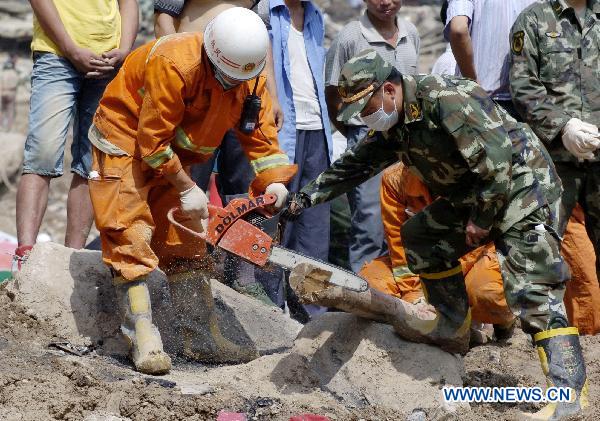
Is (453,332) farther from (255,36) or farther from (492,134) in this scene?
(255,36)

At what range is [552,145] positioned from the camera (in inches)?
269

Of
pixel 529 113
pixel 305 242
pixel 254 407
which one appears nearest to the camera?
pixel 254 407

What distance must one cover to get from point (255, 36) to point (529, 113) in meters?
2.12

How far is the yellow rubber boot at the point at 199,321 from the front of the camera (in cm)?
651

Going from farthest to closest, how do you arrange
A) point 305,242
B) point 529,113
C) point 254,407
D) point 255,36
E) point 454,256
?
point 305,242 < point 529,113 < point 454,256 < point 255,36 < point 254,407

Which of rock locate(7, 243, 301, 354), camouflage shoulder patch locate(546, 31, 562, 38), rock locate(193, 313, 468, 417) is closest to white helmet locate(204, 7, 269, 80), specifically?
rock locate(193, 313, 468, 417)

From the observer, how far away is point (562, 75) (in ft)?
22.5

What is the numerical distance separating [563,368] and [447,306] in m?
1.03

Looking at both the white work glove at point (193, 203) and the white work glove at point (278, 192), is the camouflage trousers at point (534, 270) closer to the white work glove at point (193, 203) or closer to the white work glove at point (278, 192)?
the white work glove at point (278, 192)

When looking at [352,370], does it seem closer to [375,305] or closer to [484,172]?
[375,305]

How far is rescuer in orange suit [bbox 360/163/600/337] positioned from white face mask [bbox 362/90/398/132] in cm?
124

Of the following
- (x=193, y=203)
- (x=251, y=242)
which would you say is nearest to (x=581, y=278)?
(x=251, y=242)

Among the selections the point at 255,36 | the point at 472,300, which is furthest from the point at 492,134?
the point at 472,300

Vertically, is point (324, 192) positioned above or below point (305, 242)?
above
